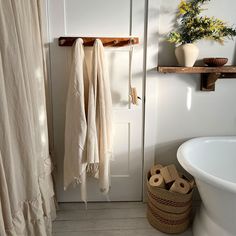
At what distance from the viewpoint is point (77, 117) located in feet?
5.37

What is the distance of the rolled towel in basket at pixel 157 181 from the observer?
1675 mm

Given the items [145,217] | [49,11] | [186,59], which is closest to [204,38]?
[186,59]

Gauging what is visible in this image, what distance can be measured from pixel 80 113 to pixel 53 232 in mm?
908

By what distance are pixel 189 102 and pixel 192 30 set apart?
A: 1.80ft

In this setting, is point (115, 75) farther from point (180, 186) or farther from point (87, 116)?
point (180, 186)

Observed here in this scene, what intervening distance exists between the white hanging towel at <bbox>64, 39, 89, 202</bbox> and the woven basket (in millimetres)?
547

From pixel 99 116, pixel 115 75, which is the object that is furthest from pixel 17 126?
pixel 115 75

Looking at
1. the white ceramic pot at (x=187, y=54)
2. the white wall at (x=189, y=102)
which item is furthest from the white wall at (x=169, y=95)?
the white ceramic pot at (x=187, y=54)

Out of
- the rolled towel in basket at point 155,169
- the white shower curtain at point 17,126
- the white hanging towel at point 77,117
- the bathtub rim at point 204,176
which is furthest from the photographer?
the rolled towel in basket at point 155,169

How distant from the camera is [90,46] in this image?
171 cm

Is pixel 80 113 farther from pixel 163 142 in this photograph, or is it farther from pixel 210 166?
pixel 210 166

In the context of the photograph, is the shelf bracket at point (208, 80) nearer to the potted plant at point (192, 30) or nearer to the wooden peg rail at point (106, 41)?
the potted plant at point (192, 30)

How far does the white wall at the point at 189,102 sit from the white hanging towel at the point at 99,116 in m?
0.44

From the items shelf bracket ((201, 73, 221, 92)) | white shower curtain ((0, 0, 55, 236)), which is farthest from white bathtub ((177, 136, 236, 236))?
Result: white shower curtain ((0, 0, 55, 236))
